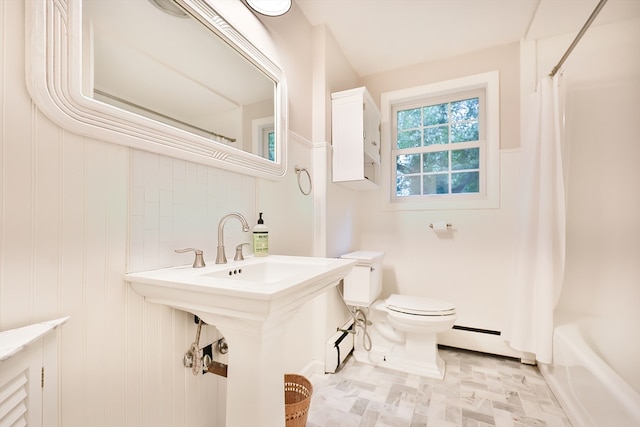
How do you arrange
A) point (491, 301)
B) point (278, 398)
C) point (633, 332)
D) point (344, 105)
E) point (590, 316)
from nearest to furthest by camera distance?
point (278, 398) → point (633, 332) → point (590, 316) → point (344, 105) → point (491, 301)

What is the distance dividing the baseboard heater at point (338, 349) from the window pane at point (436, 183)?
1.37 m

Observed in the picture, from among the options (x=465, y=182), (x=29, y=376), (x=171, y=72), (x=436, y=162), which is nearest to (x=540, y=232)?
(x=465, y=182)

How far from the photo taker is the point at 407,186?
256cm

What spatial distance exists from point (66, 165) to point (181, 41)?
633 mm

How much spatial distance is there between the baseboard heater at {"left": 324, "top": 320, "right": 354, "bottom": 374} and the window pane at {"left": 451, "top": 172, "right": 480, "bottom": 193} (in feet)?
4.83

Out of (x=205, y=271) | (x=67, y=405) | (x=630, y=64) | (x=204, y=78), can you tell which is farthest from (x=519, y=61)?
(x=67, y=405)

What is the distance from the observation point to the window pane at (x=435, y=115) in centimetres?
247

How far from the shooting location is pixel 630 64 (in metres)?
1.74

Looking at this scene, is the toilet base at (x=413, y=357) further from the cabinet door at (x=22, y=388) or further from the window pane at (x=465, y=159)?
the cabinet door at (x=22, y=388)

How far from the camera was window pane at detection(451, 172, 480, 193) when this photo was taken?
2326mm

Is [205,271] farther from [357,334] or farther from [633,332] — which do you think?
[633,332]

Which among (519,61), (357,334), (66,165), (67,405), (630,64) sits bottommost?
(357,334)

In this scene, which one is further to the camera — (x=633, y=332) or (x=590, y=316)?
(x=590, y=316)

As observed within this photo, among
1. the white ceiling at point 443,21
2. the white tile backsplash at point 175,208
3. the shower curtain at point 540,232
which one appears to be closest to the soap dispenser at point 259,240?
the white tile backsplash at point 175,208
